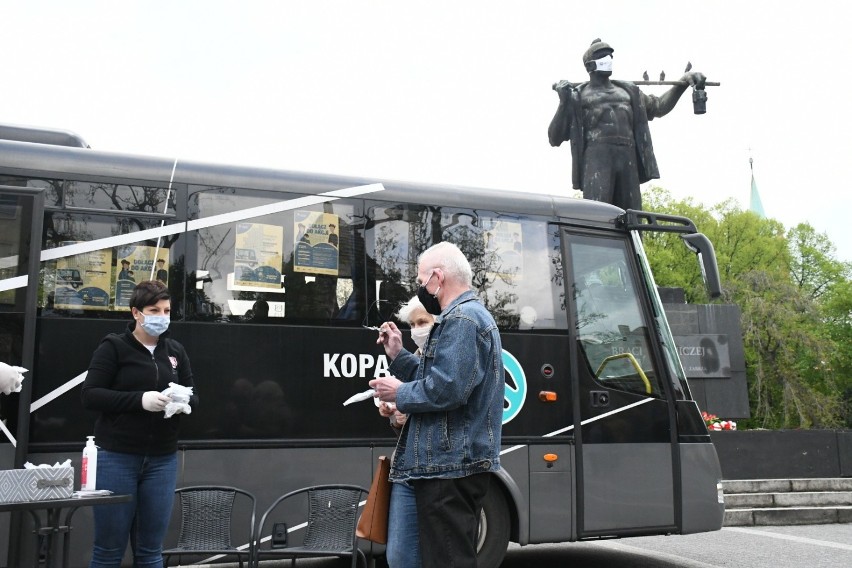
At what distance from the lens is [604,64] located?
15.9 meters

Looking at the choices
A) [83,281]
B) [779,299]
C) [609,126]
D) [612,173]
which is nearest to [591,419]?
[83,281]

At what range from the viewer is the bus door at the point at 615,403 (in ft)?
22.2

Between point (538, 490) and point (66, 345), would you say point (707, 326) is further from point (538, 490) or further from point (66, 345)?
point (66, 345)

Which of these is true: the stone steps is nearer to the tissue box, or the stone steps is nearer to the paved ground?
the paved ground

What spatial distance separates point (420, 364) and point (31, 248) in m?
3.19

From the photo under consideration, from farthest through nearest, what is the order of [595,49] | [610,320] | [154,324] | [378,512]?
[595,49] → [610,320] → [154,324] → [378,512]

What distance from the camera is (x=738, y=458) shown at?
13.4m

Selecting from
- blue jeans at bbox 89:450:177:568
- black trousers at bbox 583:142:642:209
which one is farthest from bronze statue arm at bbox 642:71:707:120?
blue jeans at bbox 89:450:177:568

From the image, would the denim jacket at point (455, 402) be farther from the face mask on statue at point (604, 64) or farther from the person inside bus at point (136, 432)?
the face mask on statue at point (604, 64)

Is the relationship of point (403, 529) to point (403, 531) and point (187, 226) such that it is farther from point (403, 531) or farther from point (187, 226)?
point (187, 226)

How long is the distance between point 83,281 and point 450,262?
10.2 ft

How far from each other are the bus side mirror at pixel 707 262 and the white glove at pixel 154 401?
4.60 metres

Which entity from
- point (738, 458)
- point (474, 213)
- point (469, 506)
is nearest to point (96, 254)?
point (474, 213)

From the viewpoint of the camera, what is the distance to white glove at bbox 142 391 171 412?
172 inches
